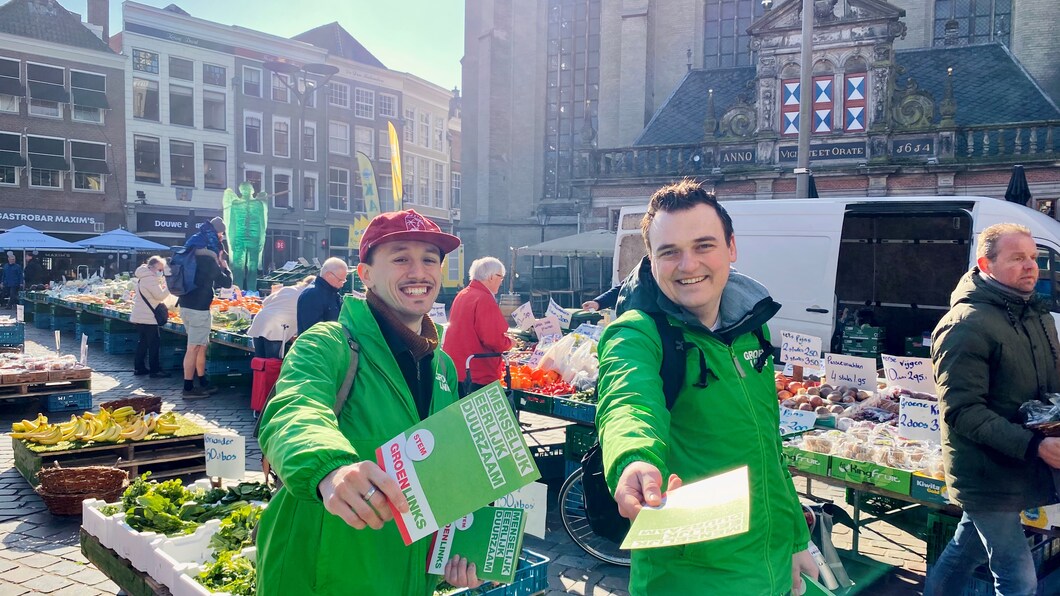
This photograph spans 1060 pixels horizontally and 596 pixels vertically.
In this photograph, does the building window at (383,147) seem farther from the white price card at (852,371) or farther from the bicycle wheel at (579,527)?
the bicycle wheel at (579,527)

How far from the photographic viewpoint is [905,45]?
75.9 ft

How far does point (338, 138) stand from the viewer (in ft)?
143

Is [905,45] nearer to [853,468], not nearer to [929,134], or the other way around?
[929,134]

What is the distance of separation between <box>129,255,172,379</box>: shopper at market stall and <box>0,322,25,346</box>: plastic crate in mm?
2260

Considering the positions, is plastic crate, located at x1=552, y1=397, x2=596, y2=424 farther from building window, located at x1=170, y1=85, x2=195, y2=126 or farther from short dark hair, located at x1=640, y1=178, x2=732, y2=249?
building window, located at x1=170, y1=85, x2=195, y2=126

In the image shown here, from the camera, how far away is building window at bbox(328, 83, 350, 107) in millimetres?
43125

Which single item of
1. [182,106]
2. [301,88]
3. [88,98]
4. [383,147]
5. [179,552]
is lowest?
[179,552]

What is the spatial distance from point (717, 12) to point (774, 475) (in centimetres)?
2700

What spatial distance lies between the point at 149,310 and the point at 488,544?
35.9 feet

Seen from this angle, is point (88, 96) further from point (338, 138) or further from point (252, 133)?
point (338, 138)

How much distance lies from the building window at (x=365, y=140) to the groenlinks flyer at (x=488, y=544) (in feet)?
146

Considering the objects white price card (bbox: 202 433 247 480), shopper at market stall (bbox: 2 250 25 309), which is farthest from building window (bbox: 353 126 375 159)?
white price card (bbox: 202 433 247 480)

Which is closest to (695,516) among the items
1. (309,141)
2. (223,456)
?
(223,456)

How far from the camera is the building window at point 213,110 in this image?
124 feet
